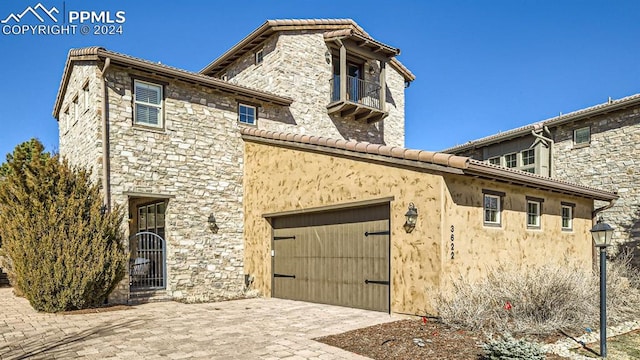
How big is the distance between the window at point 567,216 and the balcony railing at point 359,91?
24.9ft

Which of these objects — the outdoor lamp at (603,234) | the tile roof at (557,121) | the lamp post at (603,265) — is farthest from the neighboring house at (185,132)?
A: the outdoor lamp at (603,234)

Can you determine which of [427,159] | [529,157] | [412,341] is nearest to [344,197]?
[427,159]

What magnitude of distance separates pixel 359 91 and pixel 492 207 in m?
8.71

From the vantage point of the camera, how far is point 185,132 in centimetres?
1223

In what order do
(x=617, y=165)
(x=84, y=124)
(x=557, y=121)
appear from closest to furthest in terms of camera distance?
(x=84, y=124), (x=617, y=165), (x=557, y=121)

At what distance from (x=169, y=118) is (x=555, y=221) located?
11.3 metres

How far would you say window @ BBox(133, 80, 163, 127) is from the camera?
11.5 meters

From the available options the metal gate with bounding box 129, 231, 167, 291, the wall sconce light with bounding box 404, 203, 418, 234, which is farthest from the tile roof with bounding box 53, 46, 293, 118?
the wall sconce light with bounding box 404, 203, 418, 234

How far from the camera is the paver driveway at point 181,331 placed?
625 centimetres

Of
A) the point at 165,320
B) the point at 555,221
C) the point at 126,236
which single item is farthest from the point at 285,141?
the point at 555,221

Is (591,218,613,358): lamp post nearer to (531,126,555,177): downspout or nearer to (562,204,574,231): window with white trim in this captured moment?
(562,204,574,231): window with white trim

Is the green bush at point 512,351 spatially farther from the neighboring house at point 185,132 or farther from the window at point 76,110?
the window at point 76,110

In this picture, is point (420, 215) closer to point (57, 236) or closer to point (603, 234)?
point (603, 234)

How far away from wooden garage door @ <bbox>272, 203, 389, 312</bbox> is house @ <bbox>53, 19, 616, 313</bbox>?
0.04 m
